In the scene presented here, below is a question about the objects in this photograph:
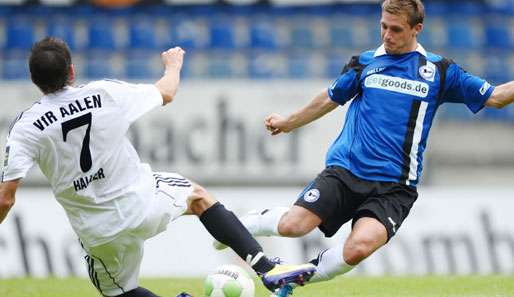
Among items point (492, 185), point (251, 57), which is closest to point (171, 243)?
point (251, 57)

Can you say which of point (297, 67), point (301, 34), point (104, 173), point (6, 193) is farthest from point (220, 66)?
point (6, 193)

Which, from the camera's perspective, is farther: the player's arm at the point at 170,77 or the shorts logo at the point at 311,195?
the shorts logo at the point at 311,195

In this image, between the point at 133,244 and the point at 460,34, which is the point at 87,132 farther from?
the point at 460,34

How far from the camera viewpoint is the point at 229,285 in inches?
267

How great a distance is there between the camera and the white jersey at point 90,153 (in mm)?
6090

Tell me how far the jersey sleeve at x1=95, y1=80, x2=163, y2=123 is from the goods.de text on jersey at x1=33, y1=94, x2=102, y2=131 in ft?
0.34

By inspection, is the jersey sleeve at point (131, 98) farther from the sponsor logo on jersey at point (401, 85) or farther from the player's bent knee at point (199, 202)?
the sponsor logo on jersey at point (401, 85)

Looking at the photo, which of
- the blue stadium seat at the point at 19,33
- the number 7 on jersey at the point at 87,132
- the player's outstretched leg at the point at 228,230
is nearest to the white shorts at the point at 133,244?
the player's outstretched leg at the point at 228,230

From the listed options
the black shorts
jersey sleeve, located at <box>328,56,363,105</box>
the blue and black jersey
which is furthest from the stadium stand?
the black shorts

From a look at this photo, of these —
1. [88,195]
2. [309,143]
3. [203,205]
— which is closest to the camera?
[88,195]

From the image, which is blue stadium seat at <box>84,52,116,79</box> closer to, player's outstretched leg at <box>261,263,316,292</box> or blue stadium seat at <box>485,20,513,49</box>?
blue stadium seat at <box>485,20,513,49</box>

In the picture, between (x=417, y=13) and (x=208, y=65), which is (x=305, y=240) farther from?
(x=417, y=13)

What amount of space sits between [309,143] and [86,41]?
13.5 feet

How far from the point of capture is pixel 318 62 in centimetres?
1714
